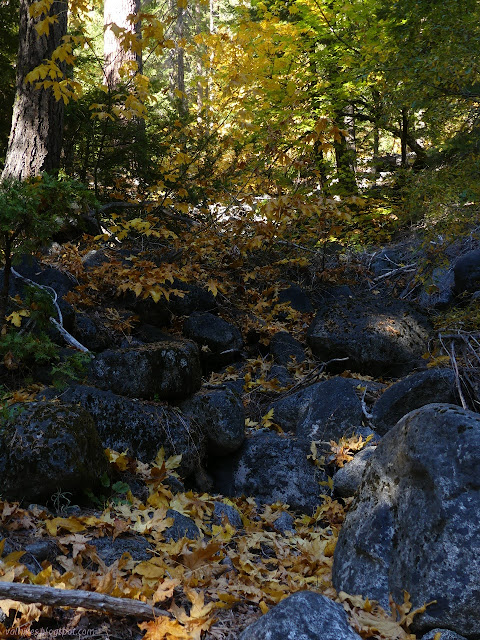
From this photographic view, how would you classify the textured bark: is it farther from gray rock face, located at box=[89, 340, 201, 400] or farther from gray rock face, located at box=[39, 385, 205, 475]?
gray rock face, located at box=[39, 385, 205, 475]

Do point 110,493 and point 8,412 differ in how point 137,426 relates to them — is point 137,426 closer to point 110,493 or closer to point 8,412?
point 110,493

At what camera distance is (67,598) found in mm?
2158

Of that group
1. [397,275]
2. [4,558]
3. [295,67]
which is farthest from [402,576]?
[295,67]

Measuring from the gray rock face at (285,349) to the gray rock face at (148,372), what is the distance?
2.11m

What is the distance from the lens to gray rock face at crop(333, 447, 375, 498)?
15.8ft

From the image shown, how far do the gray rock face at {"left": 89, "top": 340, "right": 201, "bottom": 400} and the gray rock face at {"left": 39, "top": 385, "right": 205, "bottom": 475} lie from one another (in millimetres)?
310

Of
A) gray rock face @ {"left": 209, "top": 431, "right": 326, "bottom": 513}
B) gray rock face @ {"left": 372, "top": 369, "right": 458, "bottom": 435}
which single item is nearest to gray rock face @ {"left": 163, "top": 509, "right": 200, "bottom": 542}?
gray rock face @ {"left": 209, "top": 431, "right": 326, "bottom": 513}

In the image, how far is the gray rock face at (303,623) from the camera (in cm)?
212

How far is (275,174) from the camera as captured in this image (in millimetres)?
10273

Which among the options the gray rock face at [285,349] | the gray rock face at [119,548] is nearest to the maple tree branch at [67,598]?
the gray rock face at [119,548]

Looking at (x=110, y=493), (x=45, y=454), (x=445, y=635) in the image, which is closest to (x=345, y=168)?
(x=110, y=493)

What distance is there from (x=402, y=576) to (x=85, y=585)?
173 cm

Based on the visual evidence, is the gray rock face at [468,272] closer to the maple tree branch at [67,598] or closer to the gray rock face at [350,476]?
the gray rock face at [350,476]

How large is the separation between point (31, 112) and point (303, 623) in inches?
289
